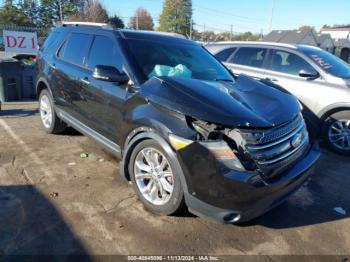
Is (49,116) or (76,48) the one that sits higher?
(76,48)

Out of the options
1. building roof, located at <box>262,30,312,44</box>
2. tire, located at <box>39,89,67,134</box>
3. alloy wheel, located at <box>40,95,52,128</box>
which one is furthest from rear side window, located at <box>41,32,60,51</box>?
building roof, located at <box>262,30,312,44</box>

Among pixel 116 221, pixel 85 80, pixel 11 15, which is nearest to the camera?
pixel 116 221

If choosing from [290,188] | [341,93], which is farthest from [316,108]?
[290,188]

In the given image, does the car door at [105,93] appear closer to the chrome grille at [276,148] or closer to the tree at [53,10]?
the chrome grille at [276,148]

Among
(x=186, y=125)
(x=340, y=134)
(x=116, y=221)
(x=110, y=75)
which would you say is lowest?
(x=116, y=221)

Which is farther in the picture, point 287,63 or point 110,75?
point 287,63

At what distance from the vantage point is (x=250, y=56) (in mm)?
6926

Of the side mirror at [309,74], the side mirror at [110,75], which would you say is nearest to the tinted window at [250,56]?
the side mirror at [309,74]

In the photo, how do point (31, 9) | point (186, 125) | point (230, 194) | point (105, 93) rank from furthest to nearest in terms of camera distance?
point (31, 9), point (105, 93), point (186, 125), point (230, 194)

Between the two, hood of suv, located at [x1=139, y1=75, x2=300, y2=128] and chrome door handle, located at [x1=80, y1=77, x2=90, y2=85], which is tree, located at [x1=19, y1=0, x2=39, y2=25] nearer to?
chrome door handle, located at [x1=80, y1=77, x2=90, y2=85]

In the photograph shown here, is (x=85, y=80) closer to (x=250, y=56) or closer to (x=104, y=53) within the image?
(x=104, y=53)

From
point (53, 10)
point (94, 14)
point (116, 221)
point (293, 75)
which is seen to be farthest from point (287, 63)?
point (53, 10)

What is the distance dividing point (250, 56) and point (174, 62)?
3504 millimetres

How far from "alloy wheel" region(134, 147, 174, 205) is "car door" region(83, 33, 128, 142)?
0.58 m
